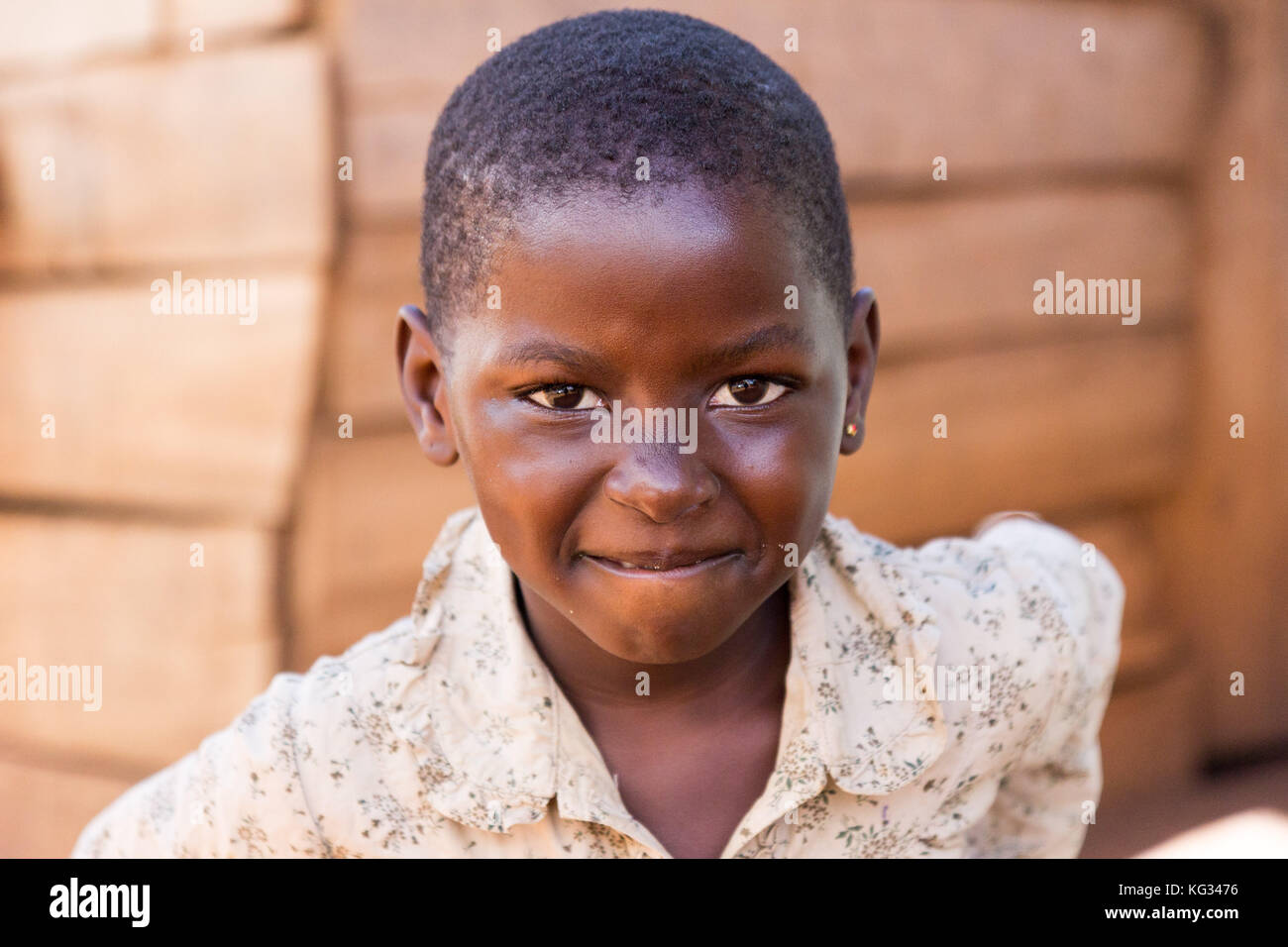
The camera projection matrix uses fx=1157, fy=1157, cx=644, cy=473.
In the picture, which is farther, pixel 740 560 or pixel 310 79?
pixel 310 79

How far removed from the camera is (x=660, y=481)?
38.4 inches

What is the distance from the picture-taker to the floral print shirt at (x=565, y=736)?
1.17 meters

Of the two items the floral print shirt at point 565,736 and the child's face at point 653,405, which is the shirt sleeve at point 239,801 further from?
the child's face at point 653,405

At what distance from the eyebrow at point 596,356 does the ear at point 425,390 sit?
0.19 metres

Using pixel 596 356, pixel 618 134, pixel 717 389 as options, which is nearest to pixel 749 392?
pixel 717 389

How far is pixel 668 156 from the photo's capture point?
3.23 feet

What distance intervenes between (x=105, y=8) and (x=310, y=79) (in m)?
0.42

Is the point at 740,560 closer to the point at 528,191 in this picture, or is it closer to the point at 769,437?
the point at 769,437

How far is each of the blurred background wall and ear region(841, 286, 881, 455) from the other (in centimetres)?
98

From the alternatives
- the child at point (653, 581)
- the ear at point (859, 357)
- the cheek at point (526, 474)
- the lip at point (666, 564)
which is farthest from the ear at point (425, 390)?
the ear at point (859, 357)

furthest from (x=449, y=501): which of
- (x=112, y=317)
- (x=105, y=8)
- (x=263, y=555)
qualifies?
(x=105, y=8)

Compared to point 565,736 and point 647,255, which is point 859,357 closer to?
point 647,255

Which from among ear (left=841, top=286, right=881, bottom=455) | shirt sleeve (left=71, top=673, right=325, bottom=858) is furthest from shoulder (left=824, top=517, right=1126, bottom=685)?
shirt sleeve (left=71, top=673, right=325, bottom=858)

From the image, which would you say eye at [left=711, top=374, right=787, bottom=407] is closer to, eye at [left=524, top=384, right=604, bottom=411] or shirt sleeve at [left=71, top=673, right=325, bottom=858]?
eye at [left=524, top=384, right=604, bottom=411]
